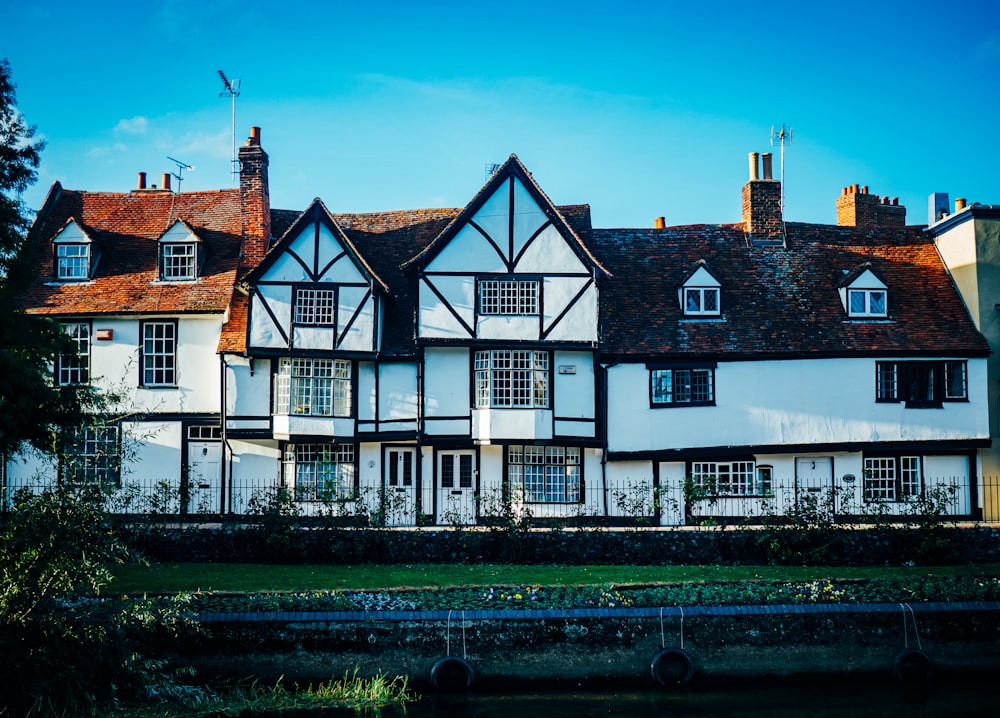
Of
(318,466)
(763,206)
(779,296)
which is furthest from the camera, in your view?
(763,206)

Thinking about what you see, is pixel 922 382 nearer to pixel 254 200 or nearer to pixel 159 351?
pixel 254 200

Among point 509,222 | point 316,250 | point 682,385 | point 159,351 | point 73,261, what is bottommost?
point 682,385

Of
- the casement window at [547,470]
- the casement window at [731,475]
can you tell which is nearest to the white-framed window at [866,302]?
the casement window at [731,475]

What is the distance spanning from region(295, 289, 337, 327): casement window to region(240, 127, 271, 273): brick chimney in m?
2.67

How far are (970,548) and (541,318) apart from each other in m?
12.5

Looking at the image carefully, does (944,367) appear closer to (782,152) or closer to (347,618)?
A: (782,152)

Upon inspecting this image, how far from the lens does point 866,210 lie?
117ft

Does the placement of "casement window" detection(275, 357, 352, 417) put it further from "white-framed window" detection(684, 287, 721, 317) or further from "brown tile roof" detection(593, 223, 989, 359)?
"white-framed window" detection(684, 287, 721, 317)

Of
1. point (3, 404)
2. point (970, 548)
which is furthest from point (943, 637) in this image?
point (3, 404)

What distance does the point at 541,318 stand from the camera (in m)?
29.5

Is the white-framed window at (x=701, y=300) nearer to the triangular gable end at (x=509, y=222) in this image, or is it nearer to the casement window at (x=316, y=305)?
the triangular gable end at (x=509, y=222)

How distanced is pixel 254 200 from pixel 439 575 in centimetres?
1481

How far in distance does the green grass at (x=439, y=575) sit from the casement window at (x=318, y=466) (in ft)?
19.9

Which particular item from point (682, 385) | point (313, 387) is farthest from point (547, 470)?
point (313, 387)
